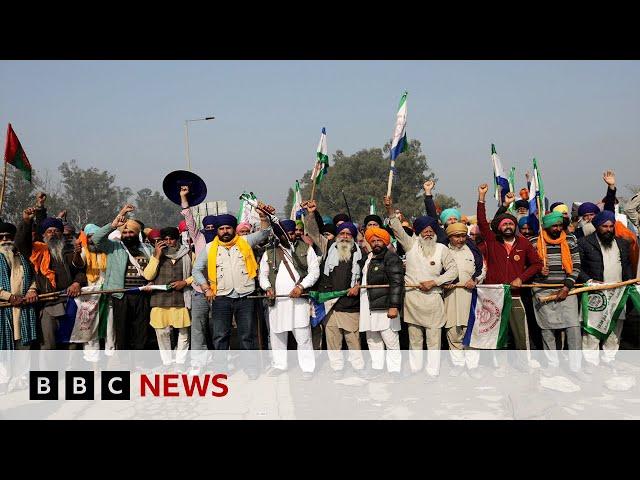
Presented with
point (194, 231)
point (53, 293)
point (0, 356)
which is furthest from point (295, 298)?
point (0, 356)

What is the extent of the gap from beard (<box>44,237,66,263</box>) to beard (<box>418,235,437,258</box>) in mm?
4356

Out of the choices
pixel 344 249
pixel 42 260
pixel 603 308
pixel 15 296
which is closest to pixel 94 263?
pixel 42 260

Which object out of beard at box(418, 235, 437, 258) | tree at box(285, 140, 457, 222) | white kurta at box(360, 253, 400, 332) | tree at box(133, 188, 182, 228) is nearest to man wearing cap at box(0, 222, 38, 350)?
white kurta at box(360, 253, 400, 332)

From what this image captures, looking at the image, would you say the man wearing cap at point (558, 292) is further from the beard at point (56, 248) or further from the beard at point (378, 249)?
the beard at point (56, 248)

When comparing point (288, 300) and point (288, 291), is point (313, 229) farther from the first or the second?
point (288, 300)

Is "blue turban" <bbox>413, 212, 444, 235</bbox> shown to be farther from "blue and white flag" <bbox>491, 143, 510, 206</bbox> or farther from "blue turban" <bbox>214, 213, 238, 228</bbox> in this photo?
"blue and white flag" <bbox>491, 143, 510, 206</bbox>

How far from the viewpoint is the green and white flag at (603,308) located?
6.79 meters

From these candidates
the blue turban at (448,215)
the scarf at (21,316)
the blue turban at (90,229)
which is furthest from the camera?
the blue turban at (448,215)

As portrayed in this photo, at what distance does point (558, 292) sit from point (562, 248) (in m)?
0.52

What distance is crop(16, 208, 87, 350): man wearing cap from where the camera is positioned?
22.2 feet

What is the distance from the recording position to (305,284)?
282 inches

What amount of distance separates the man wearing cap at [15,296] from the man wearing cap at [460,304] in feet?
15.7

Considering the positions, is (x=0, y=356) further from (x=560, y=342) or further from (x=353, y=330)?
(x=560, y=342)

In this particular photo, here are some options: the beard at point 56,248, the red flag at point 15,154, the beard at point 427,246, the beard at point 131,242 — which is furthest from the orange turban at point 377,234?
the red flag at point 15,154
